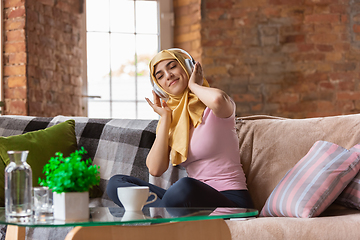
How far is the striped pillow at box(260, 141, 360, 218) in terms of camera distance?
5.30ft

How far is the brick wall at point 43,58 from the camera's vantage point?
322 cm

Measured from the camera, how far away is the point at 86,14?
3.80 m

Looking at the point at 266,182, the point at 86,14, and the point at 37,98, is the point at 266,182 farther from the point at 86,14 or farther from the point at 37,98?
the point at 86,14

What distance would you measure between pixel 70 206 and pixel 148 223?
0.75ft

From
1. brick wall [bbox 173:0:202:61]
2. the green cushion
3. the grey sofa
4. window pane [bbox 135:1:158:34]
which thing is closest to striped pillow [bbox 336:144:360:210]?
the grey sofa

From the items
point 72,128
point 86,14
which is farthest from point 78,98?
point 72,128

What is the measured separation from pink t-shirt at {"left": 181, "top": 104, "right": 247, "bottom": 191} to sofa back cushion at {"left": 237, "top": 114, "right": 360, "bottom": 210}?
131 millimetres

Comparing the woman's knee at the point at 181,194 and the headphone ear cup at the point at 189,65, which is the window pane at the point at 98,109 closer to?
the headphone ear cup at the point at 189,65

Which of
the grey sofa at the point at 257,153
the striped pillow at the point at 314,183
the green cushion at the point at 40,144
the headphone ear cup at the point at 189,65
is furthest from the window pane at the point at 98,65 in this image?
the striped pillow at the point at 314,183

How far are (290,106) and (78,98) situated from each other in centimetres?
190

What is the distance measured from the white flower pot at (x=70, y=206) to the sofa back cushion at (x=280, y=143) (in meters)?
1.07

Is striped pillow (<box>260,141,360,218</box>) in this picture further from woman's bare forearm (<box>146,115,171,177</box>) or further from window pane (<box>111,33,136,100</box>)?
window pane (<box>111,33,136,100</box>)

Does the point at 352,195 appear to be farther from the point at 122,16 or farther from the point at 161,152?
the point at 122,16

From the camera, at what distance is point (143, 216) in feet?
3.68
